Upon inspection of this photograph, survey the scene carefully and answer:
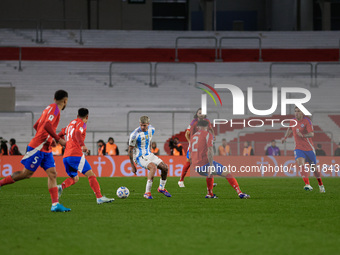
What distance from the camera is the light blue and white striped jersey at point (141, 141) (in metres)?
13.2

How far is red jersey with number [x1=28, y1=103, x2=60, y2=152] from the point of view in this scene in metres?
9.84

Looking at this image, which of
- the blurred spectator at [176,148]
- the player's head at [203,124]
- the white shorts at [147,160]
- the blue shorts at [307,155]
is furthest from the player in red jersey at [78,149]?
the blurred spectator at [176,148]

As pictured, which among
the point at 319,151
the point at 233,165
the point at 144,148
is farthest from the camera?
the point at 319,151

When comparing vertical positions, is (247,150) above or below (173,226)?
above

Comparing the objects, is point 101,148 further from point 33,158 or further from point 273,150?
point 33,158

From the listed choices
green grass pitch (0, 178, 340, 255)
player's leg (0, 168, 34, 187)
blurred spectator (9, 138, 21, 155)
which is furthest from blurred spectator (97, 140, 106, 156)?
player's leg (0, 168, 34, 187)

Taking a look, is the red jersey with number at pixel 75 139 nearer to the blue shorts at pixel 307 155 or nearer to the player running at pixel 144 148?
the player running at pixel 144 148

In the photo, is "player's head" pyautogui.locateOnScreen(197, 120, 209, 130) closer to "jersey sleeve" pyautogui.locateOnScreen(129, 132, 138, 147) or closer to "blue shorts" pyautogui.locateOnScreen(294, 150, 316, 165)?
"jersey sleeve" pyautogui.locateOnScreen(129, 132, 138, 147)

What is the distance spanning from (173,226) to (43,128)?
3048mm

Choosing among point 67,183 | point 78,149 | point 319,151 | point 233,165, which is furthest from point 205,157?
point 319,151

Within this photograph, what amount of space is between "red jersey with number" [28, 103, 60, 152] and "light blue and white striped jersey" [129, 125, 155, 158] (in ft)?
11.0

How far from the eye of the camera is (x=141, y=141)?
13.2 metres

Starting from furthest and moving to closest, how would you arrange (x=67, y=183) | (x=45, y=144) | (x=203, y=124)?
(x=203, y=124) < (x=67, y=183) < (x=45, y=144)

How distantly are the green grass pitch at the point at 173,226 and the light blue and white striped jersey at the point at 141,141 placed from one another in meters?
1.10
